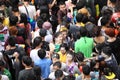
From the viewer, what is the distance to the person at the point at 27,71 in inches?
391

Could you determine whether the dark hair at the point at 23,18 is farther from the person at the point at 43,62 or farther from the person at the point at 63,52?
the person at the point at 43,62

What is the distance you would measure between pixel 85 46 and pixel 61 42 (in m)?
0.83

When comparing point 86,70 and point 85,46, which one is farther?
point 85,46

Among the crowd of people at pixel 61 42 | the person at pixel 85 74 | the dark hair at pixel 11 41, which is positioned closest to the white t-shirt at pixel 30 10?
the crowd of people at pixel 61 42

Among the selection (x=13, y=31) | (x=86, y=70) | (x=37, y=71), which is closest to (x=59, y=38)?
(x=13, y=31)

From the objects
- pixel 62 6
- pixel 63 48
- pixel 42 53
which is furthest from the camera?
pixel 62 6

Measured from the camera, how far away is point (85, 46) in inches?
441

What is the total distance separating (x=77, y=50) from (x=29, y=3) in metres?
3.95

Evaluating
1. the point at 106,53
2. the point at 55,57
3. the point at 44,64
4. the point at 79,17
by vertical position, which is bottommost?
the point at 44,64

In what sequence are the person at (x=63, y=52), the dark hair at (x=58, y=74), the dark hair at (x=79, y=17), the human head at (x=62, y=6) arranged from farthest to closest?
1. the human head at (x=62, y=6)
2. the dark hair at (x=79, y=17)
3. the person at (x=63, y=52)
4. the dark hair at (x=58, y=74)

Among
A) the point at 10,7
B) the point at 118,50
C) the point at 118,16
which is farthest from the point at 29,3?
the point at 118,50

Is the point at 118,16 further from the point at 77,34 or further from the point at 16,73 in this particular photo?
the point at 16,73

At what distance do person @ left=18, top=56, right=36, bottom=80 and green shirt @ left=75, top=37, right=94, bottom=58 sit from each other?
1427 mm

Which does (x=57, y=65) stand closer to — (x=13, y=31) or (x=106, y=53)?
(x=106, y=53)
